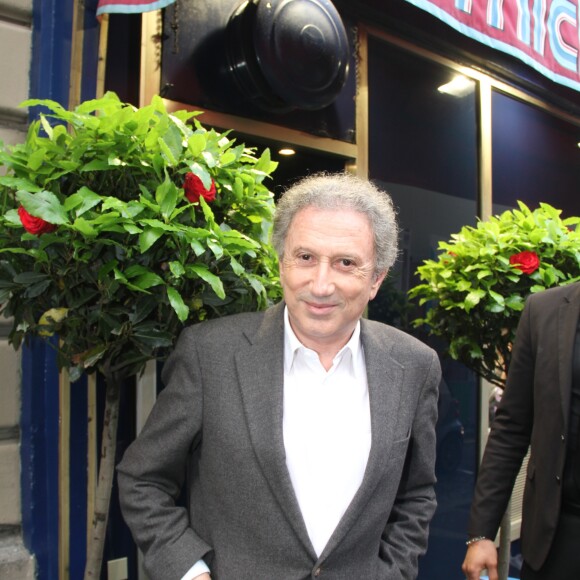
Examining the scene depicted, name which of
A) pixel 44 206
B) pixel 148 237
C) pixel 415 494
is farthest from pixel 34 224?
pixel 415 494

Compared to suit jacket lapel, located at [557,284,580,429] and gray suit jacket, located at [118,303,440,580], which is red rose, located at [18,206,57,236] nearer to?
gray suit jacket, located at [118,303,440,580]

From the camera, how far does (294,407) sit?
167cm

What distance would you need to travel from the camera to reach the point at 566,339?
6.78 feet

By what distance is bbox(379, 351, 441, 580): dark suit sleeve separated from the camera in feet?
5.88

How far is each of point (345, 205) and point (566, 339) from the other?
3.24 feet

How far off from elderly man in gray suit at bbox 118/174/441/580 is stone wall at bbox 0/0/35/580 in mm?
1092

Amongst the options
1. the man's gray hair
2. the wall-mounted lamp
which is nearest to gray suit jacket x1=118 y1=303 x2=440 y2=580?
the man's gray hair

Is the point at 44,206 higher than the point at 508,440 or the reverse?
higher

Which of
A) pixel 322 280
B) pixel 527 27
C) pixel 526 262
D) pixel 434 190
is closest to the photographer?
pixel 322 280

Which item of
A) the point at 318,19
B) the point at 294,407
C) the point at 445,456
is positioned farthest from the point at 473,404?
the point at 294,407

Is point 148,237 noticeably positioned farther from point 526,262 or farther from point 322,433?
point 526,262

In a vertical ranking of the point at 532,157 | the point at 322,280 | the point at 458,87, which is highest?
the point at 458,87

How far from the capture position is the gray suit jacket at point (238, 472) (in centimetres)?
157

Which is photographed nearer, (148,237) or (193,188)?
(148,237)
